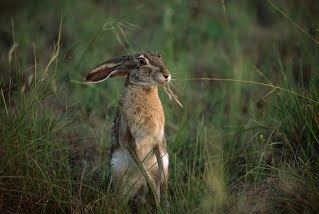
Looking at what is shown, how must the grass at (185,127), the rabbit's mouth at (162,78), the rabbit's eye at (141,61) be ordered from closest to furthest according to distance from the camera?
the grass at (185,127) < the rabbit's mouth at (162,78) < the rabbit's eye at (141,61)

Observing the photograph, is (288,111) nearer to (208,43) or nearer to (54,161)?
(54,161)

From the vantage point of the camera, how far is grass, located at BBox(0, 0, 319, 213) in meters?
4.18

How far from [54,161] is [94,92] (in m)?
2.10

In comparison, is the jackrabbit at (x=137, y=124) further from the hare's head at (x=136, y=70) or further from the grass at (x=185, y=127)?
the grass at (x=185, y=127)

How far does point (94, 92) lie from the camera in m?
6.52

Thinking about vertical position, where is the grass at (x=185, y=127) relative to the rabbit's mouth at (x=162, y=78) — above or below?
below

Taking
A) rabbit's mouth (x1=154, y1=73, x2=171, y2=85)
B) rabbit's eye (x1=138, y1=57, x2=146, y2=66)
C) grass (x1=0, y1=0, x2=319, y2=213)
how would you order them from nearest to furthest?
grass (x1=0, y1=0, x2=319, y2=213) → rabbit's mouth (x1=154, y1=73, x2=171, y2=85) → rabbit's eye (x1=138, y1=57, x2=146, y2=66)

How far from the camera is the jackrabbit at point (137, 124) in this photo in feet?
15.2

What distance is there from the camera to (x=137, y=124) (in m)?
4.68

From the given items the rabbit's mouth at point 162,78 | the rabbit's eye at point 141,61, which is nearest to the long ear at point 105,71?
the rabbit's eye at point 141,61

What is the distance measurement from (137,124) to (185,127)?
877mm

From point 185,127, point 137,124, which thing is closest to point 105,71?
point 137,124

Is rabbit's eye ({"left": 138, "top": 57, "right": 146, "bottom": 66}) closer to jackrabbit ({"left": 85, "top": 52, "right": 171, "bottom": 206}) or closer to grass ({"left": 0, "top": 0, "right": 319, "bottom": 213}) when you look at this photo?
jackrabbit ({"left": 85, "top": 52, "right": 171, "bottom": 206})

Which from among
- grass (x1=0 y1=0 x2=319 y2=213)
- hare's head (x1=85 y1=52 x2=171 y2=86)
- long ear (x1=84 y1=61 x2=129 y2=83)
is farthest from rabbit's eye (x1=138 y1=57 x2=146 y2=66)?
grass (x1=0 y1=0 x2=319 y2=213)
